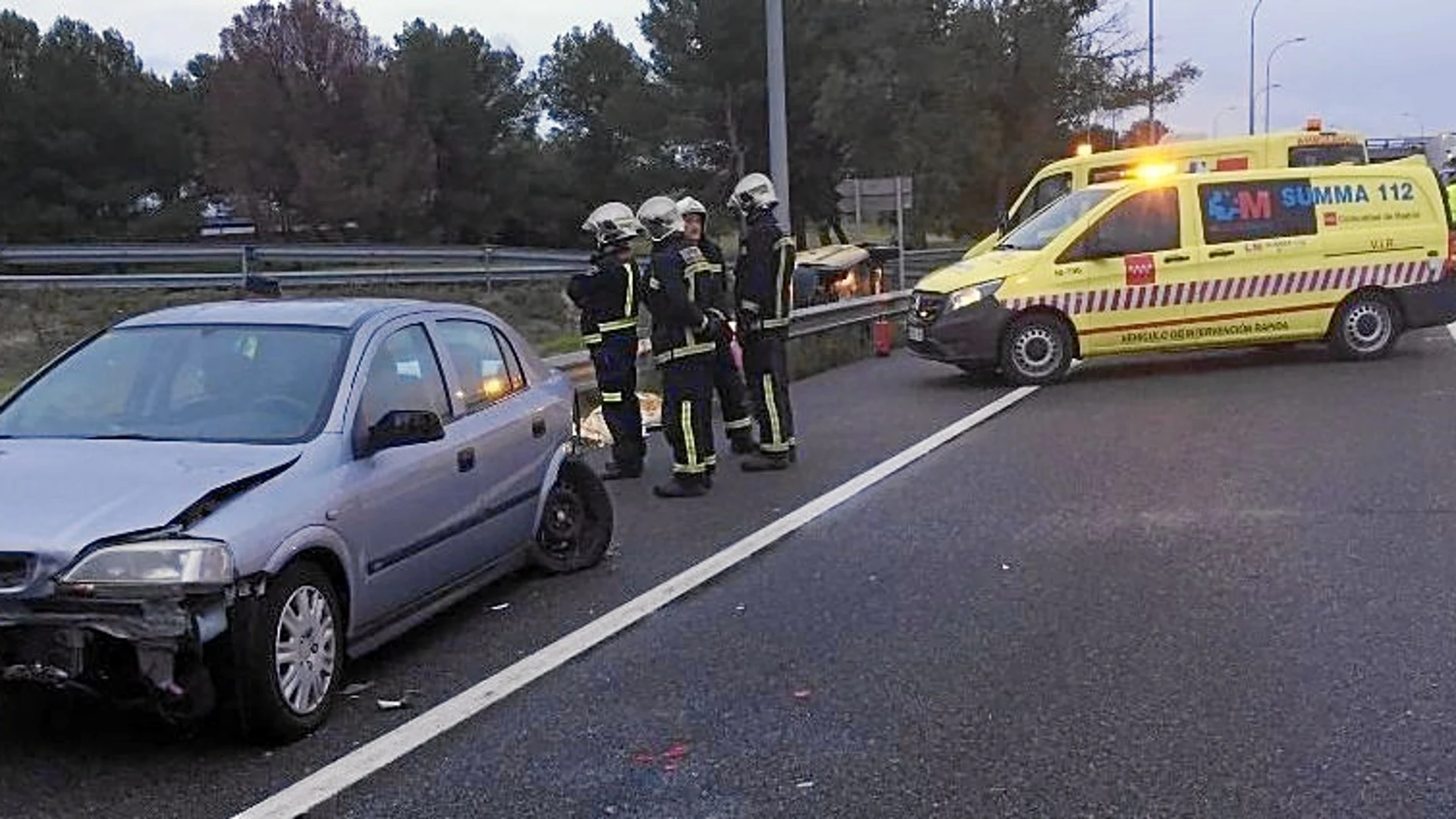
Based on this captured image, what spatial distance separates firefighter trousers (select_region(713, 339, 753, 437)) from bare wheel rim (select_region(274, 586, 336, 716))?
5698 mm

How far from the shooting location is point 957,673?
17.7 ft

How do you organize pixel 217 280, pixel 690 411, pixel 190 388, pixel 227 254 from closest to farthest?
pixel 190 388 < pixel 690 411 < pixel 217 280 < pixel 227 254

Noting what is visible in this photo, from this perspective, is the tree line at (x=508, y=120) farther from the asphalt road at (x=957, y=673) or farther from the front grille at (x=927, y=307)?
the asphalt road at (x=957, y=673)

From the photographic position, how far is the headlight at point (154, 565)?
14.5 ft

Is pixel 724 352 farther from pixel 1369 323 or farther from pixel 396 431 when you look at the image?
pixel 1369 323

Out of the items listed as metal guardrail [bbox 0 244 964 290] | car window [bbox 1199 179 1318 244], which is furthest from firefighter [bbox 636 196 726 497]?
metal guardrail [bbox 0 244 964 290]

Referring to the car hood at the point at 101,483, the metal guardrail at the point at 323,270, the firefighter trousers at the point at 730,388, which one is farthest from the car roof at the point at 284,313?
the metal guardrail at the point at 323,270

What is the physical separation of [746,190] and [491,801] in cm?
645

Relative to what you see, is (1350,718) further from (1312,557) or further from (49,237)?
(49,237)

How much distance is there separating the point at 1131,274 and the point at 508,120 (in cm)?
4995

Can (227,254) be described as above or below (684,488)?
above

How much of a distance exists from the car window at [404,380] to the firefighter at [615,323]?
3.24 m

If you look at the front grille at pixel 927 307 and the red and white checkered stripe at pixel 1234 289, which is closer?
the red and white checkered stripe at pixel 1234 289

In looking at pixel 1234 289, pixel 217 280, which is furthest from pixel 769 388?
pixel 217 280
